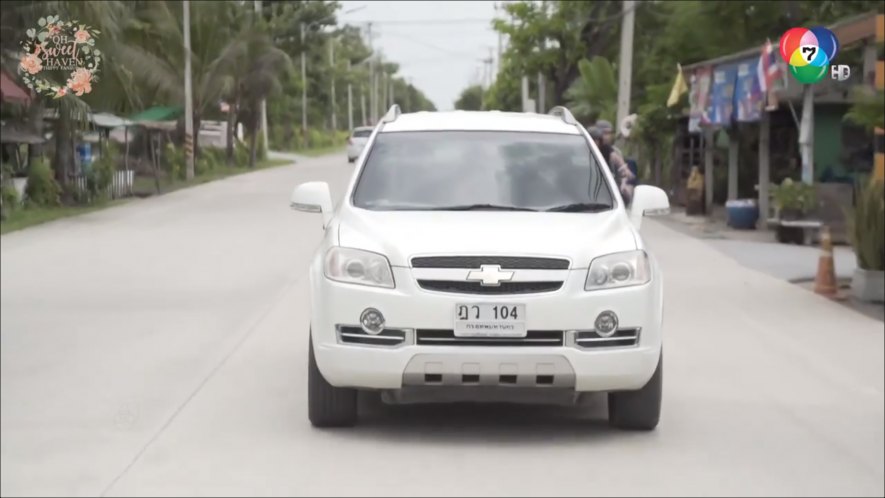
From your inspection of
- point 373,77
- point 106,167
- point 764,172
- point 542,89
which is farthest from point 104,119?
point 764,172

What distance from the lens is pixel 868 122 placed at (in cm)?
794

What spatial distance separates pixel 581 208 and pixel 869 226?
1401 cm

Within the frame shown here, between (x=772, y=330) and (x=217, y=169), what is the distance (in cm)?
682

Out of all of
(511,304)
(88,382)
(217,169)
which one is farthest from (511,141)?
(217,169)

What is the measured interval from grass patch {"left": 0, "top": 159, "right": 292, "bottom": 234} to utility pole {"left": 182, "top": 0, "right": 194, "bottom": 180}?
0.86ft

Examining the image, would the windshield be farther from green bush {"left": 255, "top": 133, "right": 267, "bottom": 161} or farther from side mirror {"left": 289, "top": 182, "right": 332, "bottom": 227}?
green bush {"left": 255, "top": 133, "right": 267, "bottom": 161}

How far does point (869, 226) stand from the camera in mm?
16703

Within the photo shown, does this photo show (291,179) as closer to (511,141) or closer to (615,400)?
(615,400)

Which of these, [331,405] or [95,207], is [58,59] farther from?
[95,207]

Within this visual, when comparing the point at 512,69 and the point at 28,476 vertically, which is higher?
the point at 512,69

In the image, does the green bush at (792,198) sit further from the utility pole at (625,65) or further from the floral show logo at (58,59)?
the floral show logo at (58,59)

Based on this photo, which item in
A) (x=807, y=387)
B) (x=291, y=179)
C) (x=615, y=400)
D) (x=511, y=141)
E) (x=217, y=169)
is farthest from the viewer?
(x=217, y=169)

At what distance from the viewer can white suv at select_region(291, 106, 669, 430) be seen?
326 cm

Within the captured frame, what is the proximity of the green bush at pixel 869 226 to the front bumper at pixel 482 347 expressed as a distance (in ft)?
38.4
